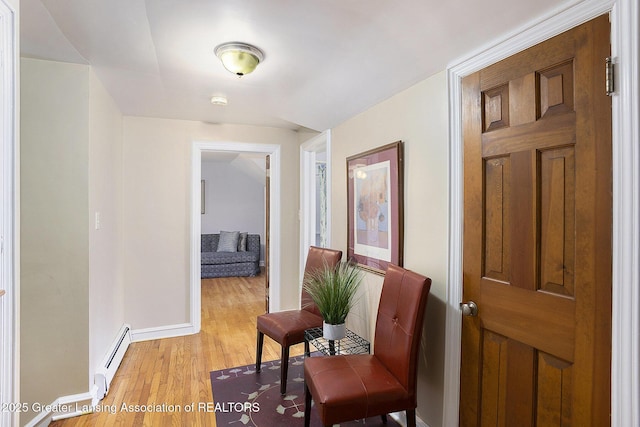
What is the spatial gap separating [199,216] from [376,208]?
80.3 inches

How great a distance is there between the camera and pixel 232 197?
7535mm

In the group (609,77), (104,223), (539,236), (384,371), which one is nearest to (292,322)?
(384,371)

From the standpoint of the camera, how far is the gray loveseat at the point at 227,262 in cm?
639

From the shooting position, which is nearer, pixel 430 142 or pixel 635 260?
pixel 635 260

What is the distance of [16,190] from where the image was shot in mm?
1265

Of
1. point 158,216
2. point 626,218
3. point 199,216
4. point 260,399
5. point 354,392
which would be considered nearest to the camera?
point 626,218

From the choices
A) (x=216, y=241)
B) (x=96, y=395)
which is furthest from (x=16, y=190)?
(x=216, y=241)

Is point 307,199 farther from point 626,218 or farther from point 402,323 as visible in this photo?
point 626,218

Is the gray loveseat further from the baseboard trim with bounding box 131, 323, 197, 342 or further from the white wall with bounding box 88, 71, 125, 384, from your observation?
the white wall with bounding box 88, 71, 125, 384

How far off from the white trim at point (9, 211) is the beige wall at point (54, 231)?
987 mm

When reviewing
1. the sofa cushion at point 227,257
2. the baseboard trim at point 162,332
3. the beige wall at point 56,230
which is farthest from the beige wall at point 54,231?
the sofa cushion at point 227,257

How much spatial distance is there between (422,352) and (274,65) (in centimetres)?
188

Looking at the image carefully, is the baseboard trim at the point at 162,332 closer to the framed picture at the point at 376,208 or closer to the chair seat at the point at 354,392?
the framed picture at the point at 376,208

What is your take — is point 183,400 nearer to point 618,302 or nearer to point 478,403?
point 478,403
